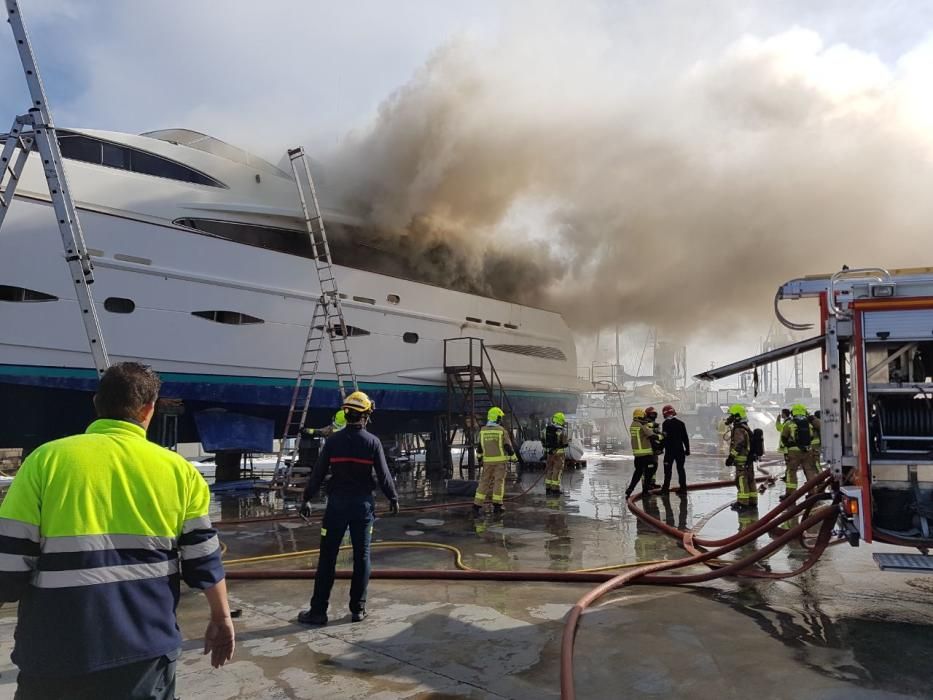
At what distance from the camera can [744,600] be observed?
459cm

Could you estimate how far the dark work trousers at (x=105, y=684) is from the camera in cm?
169

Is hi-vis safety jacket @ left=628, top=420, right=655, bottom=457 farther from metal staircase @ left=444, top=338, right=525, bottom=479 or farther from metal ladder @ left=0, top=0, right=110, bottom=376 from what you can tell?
metal ladder @ left=0, top=0, right=110, bottom=376

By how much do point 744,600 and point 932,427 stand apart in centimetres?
170

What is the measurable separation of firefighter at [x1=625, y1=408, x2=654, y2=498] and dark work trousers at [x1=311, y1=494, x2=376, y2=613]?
595 centimetres

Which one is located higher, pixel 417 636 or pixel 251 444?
pixel 251 444

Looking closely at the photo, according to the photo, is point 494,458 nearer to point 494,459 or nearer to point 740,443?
point 494,459

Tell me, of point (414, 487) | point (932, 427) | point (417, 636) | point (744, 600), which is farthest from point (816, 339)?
point (414, 487)

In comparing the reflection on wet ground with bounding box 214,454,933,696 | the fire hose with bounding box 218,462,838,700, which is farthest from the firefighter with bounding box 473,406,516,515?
the fire hose with bounding box 218,462,838,700

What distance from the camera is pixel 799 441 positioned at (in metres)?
8.99

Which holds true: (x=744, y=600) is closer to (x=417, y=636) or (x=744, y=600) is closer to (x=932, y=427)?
(x=932, y=427)

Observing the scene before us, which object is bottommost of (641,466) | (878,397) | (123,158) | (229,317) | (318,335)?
(641,466)

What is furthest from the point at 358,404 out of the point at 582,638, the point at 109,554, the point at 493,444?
the point at 493,444

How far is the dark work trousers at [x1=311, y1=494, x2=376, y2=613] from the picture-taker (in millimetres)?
4250

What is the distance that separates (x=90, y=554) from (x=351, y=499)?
8.83 ft
